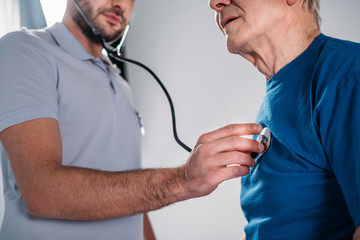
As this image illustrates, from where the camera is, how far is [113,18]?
1.27 meters

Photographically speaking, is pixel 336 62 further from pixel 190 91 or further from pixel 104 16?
pixel 190 91

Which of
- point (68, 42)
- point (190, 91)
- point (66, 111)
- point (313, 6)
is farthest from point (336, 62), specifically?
point (190, 91)

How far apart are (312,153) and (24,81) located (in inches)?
29.5

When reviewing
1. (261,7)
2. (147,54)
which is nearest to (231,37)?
(261,7)

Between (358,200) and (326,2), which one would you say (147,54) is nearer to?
(326,2)

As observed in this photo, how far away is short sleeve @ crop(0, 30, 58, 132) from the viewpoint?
80 centimetres

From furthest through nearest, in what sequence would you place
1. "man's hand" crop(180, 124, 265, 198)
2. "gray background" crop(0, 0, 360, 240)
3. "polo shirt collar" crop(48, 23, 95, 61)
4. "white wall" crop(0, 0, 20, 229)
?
"gray background" crop(0, 0, 360, 240)
"white wall" crop(0, 0, 20, 229)
"polo shirt collar" crop(48, 23, 95, 61)
"man's hand" crop(180, 124, 265, 198)

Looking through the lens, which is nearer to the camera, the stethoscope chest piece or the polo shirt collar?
the stethoscope chest piece

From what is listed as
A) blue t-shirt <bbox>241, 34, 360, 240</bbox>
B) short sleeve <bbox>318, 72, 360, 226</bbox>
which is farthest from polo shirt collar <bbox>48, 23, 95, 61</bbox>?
short sleeve <bbox>318, 72, 360, 226</bbox>

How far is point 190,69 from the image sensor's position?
1969 mm

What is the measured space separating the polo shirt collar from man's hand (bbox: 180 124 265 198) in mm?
665

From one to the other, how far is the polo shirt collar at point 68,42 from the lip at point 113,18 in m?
0.18

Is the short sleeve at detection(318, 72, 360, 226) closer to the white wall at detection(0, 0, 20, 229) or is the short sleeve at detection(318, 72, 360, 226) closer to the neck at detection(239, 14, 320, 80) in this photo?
the neck at detection(239, 14, 320, 80)

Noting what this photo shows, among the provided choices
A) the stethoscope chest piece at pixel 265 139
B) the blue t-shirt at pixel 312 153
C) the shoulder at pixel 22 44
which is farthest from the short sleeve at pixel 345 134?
the shoulder at pixel 22 44
